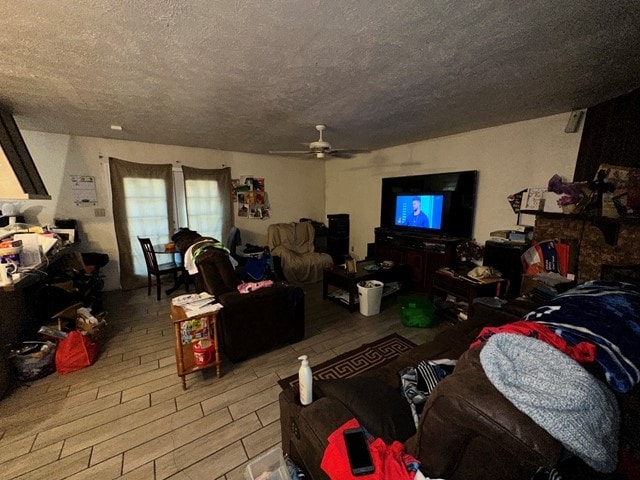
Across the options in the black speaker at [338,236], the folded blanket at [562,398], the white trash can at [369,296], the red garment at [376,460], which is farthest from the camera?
the black speaker at [338,236]

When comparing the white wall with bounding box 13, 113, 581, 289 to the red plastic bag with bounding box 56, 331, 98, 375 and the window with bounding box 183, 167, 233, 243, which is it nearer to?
the window with bounding box 183, 167, 233, 243

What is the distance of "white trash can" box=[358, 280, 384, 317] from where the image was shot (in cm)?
314

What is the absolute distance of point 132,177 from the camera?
12.9 feet

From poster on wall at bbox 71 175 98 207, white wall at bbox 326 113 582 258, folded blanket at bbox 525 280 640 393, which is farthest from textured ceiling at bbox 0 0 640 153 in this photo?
folded blanket at bbox 525 280 640 393

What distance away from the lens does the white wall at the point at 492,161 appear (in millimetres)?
2768

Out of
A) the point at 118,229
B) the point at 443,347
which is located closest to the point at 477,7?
the point at 443,347

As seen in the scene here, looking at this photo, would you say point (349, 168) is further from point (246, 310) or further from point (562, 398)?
point (562, 398)

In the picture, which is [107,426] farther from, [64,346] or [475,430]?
[475,430]

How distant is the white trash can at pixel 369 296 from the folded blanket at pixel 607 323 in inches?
72.3

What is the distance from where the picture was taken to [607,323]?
1110 millimetres

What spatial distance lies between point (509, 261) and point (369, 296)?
1589mm

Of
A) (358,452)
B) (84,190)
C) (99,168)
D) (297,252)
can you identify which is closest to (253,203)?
(297,252)

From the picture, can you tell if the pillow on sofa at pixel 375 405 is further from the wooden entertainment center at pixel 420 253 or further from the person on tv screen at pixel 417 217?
the person on tv screen at pixel 417 217

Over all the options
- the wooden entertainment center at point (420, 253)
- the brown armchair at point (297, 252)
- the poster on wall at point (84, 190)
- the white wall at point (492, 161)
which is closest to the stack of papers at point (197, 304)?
the brown armchair at point (297, 252)
